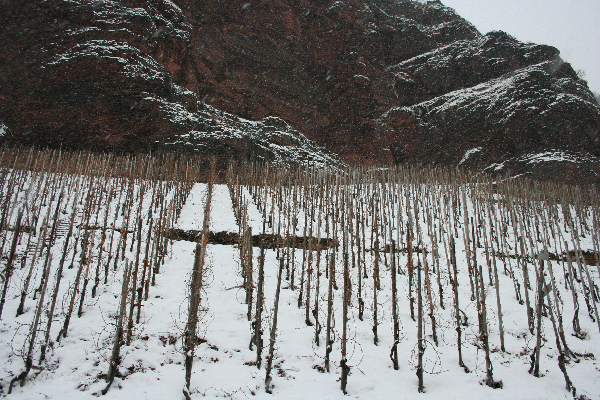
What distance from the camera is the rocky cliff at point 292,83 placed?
15945 millimetres

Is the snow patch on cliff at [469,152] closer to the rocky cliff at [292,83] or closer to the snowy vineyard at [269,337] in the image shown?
the rocky cliff at [292,83]

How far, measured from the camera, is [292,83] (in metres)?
25.3

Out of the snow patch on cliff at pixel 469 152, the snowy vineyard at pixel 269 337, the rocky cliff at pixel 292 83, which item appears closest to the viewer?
the snowy vineyard at pixel 269 337

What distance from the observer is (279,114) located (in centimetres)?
2355

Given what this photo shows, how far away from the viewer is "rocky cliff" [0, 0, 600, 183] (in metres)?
15.9

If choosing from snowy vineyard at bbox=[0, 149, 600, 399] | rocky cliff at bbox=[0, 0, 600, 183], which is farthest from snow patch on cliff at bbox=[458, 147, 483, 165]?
snowy vineyard at bbox=[0, 149, 600, 399]

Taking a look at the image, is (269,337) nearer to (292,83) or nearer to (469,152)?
(469,152)

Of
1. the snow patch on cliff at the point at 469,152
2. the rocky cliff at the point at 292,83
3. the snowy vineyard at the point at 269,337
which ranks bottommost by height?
the snowy vineyard at the point at 269,337

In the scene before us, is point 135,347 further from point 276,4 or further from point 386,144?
point 276,4

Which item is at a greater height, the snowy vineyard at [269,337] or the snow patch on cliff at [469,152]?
the snow patch on cliff at [469,152]

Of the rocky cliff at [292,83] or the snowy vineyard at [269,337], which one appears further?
the rocky cliff at [292,83]

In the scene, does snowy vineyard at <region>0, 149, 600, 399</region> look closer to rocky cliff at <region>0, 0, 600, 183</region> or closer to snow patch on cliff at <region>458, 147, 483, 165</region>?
rocky cliff at <region>0, 0, 600, 183</region>

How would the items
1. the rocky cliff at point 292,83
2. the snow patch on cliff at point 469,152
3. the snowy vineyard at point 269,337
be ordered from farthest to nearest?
the snow patch on cliff at point 469,152
the rocky cliff at point 292,83
the snowy vineyard at point 269,337

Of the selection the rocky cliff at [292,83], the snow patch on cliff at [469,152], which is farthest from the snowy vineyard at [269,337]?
the snow patch on cliff at [469,152]
